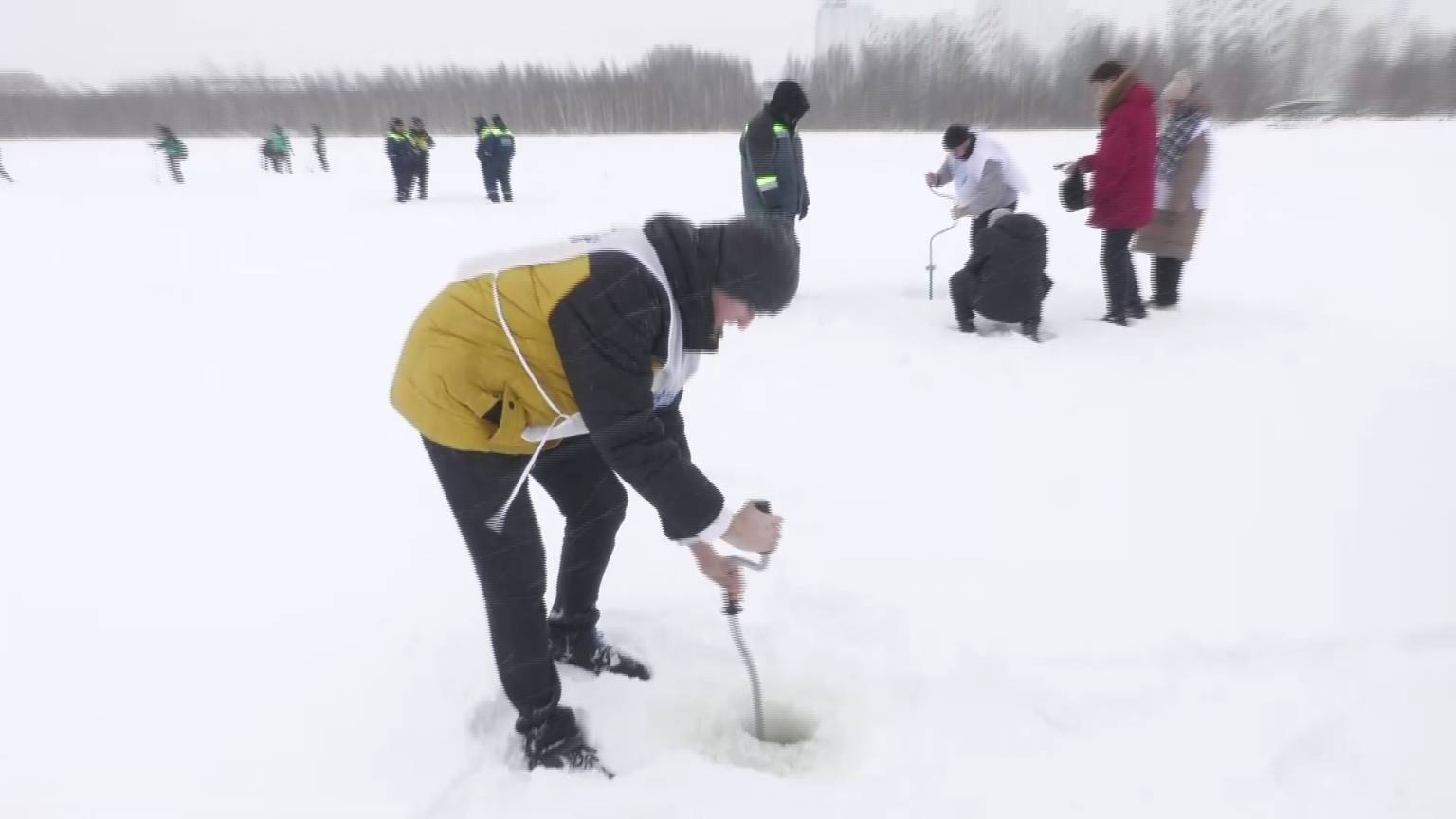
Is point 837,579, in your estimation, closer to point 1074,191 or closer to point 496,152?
point 1074,191

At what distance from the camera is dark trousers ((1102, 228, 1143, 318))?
5.08 meters

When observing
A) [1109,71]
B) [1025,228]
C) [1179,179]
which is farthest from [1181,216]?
[1025,228]

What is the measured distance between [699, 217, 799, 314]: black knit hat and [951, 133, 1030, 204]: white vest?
13.9 ft

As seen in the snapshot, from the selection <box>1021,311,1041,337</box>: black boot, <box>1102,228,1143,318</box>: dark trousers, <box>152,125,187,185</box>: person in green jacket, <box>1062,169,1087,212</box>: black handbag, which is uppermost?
<box>152,125,187,185</box>: person in green jacket

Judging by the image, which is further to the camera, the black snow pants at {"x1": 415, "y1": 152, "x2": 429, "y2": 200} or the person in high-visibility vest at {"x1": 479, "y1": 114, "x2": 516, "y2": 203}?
the black snow pants at {"x1": 415, "y1": 152, "x2": 429, "y2": 200}

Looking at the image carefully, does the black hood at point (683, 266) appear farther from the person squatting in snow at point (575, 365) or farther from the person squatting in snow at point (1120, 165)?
the person squatting in snow at point (1120, 165)

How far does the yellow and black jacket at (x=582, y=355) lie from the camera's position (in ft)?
4.88

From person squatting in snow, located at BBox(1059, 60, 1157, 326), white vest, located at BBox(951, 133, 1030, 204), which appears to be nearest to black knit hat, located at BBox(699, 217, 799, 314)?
person squatting in snow, located at BBox(1059, 60, 1157, 326)

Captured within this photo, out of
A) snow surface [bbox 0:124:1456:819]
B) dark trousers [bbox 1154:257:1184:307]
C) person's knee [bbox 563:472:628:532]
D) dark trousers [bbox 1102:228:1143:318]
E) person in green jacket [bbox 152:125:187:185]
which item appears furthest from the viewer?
person in green jacket [bbox 152:125:187:185]

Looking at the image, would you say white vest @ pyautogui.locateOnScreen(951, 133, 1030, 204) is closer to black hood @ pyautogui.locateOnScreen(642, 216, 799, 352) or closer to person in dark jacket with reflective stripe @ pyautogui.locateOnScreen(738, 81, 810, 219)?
person in dark jacket with reflective stripe @ pyautogui.locateOnScreen(738, 81, 810, 219)

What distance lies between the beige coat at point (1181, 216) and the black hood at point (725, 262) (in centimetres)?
478

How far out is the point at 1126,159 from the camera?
16.1ft

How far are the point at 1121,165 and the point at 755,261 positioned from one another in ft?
14.4

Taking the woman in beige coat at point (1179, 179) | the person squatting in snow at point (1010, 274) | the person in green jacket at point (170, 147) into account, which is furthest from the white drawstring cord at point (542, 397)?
the person in green jacket at point (170, 147)
